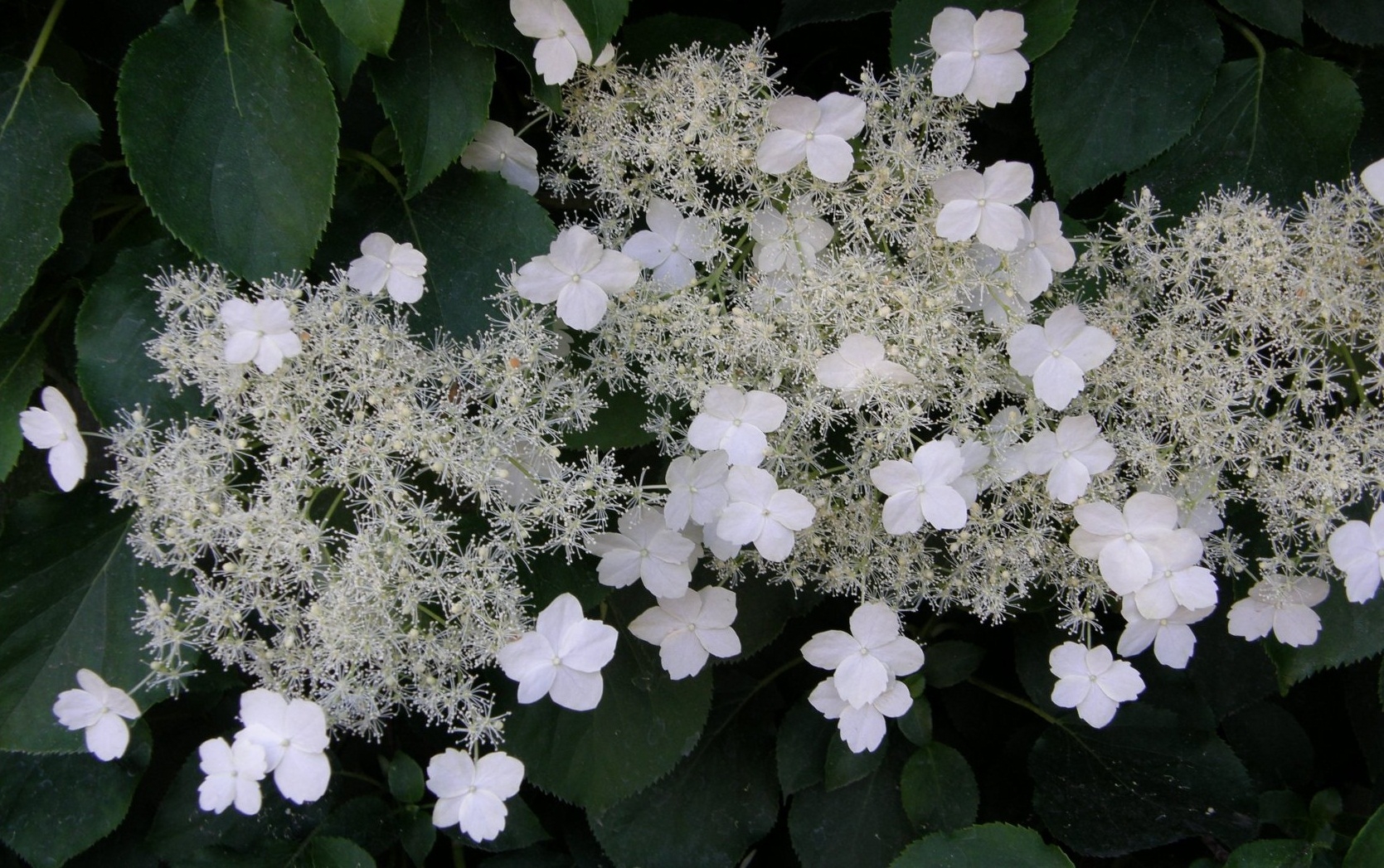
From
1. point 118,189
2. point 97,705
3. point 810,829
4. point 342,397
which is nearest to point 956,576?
point 810,829

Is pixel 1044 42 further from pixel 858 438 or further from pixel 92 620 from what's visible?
pixel 92 620

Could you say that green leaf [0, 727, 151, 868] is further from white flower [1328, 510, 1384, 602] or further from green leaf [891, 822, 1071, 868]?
white flower [1328, 510, 1384, 602]

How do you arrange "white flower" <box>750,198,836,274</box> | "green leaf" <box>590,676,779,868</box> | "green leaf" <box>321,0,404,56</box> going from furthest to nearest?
"green leaf" <box>590,676,779,868</box>, "white flower" <box>750,198,836,274</box>, "green leaf" <box>321,0,404,56</box>

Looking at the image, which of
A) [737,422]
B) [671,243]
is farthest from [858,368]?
[671,243]

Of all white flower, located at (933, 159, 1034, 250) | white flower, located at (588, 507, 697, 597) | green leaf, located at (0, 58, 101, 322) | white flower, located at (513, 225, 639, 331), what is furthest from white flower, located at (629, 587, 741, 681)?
green leaf, located at (0, 58, 101, 322)

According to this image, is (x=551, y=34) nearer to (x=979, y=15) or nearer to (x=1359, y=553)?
(x=979, y=15)

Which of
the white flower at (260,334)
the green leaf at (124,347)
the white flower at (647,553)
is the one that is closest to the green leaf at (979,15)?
the white flower at (647,553)
